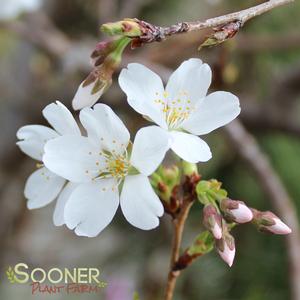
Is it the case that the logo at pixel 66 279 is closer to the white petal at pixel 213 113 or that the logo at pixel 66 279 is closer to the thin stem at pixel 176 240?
the thin stem at pixel 176 240

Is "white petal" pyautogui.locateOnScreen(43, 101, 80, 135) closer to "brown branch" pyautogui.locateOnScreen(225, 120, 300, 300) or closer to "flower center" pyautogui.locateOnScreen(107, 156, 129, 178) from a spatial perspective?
"flower center" pyautogui.locateOnScreen(107, 156, 129, 178)

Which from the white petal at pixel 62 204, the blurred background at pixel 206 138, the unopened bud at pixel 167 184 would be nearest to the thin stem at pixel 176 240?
the unopened bud at pixel 167 184

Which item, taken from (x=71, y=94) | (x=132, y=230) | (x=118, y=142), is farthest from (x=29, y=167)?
(x=118, y=142)

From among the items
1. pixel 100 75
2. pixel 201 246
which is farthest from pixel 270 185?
pixel 100 75

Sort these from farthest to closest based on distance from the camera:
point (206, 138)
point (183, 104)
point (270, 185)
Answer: point (206, 138) < point (270, 185) < point (183, 104)

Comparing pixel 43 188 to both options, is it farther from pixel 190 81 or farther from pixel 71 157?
pixel 190 81

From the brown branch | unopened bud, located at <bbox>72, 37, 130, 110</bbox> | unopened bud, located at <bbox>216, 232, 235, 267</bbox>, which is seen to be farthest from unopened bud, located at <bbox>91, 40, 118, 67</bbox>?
the brown branch
